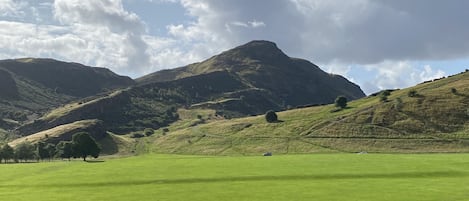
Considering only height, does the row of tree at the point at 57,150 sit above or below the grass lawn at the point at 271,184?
above

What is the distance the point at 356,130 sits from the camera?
634ft

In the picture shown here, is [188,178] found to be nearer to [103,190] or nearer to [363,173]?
A: [103,190]

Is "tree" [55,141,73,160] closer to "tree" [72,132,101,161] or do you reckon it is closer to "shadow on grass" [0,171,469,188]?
"tree" [72,132,101,161]

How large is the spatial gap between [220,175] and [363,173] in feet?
74.4

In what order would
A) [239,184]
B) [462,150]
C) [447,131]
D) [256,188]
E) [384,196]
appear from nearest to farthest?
1. [384,196]
2. [256,188]
3. [239,184]
4. [462,150]
5. [447,131]

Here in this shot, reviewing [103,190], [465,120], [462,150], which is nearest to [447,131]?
[465,120]

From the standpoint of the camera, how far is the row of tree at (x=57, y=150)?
177125mm

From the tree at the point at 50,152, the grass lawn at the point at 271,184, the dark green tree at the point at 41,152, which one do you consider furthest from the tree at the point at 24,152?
the grass lawn at the point at 271,184

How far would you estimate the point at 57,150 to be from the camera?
19325 cm

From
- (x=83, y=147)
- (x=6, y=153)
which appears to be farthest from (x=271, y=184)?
(x=6, y=153)

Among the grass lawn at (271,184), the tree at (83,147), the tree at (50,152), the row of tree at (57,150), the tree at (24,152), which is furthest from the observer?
the tree at (50,152)

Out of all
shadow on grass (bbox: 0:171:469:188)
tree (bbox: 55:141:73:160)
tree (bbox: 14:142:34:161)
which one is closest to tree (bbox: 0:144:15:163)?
tree (bbox: 14:142:34:161)

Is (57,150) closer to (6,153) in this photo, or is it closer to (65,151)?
(65,151)

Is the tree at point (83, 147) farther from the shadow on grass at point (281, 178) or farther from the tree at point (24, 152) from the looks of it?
the shadow on grass at point (281, 178)
